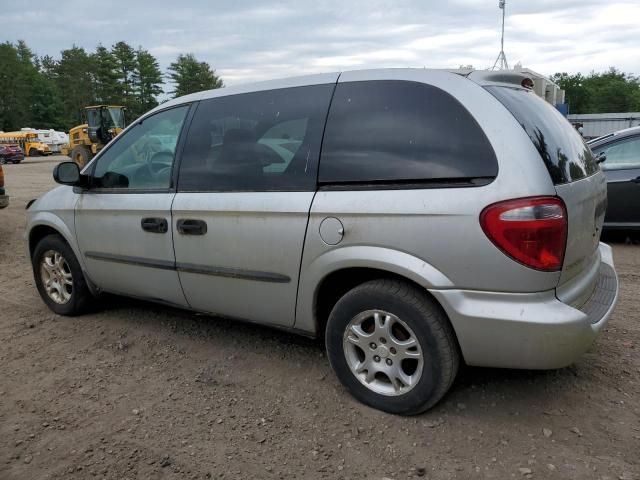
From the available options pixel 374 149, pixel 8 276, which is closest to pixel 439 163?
pixel 374 149

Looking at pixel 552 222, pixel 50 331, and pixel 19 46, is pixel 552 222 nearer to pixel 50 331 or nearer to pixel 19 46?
pixel 50 331

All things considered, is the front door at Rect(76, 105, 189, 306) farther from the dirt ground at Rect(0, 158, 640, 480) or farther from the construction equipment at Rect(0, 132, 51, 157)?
the construction equipment at Rect(0, 132, 51, 157)

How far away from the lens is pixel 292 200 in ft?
9.67

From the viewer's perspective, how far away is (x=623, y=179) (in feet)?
21.2

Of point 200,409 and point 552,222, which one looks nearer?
point 552,222

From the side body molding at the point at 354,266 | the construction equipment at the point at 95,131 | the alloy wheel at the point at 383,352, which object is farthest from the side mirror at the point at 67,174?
the construction equipment at the point at 95,131

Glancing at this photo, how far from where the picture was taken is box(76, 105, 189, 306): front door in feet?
11.8

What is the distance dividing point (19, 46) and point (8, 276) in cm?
11992

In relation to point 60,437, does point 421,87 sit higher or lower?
higher

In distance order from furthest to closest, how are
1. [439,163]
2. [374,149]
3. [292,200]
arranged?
[292,200], [374,149], [439,163]

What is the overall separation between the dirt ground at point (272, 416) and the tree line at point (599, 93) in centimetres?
8077

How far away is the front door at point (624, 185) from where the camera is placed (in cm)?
641

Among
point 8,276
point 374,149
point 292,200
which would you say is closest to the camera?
point 374,149

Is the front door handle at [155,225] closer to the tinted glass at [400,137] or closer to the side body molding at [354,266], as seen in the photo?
the side body molding at [354,266]
